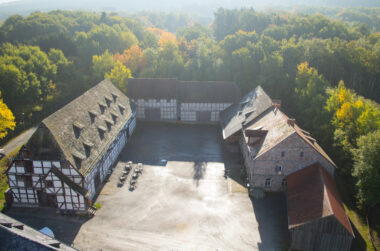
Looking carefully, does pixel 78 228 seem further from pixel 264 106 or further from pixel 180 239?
pixel 264 106

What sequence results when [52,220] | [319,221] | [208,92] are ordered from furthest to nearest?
[208,92] → [52,220] → [319,221]

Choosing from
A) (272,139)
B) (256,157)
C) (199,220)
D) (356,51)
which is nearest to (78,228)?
(199,220)

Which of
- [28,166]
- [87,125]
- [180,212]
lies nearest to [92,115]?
[87,125]

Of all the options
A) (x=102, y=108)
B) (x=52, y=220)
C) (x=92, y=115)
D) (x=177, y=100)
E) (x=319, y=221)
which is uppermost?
(x=92, y=115)

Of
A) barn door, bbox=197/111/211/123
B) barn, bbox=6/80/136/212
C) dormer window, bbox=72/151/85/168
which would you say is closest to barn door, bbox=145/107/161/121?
barn door, bbox=197/111/211/123

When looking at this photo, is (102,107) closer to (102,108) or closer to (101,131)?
(102,108)

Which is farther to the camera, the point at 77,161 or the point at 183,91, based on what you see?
the point at 183,91

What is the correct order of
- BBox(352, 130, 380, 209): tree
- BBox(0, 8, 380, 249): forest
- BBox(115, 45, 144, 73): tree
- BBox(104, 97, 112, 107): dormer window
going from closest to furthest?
BBox(352, 130, 380, 209): tree → BBox(0, 8, 380, 249): forest → BBox(104, 97, 112, 107): dormer window → BBox(115, 45, 144, 73): tree

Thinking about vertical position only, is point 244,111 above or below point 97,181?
above

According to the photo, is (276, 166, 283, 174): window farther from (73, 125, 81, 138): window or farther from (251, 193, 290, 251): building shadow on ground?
(73, 125, 81, 138): window
